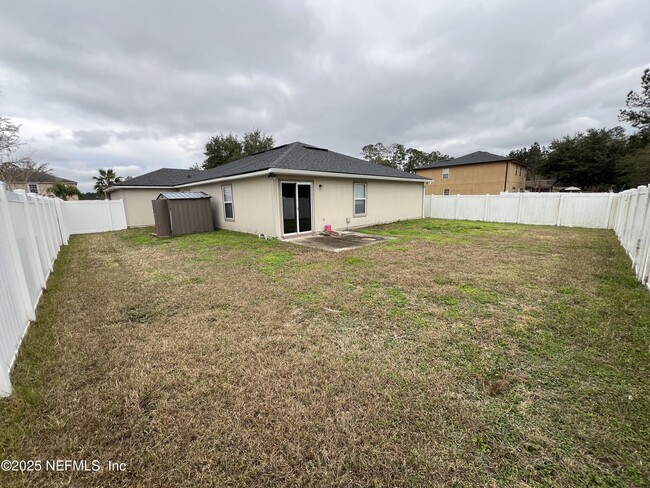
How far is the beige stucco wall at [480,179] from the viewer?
89.8ft

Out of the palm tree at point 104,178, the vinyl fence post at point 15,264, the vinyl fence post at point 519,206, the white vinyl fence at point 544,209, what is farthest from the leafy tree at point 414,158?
the vinyl fence post at point 15,264

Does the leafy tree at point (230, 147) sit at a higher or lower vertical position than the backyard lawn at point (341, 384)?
higher

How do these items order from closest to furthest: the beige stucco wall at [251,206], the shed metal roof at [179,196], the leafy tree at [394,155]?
the beige stucco wall at [251,206]
the shed metal roof at [179,196]
the leafy tree at [394,155]

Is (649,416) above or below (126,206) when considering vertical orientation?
below

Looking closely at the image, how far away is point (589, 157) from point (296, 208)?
36571mm

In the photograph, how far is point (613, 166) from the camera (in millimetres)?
28531

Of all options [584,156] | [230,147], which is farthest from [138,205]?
[584,156]

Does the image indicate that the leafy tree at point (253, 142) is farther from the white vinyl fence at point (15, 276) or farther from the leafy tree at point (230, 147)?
the white vinyl fence at point (15, 276)

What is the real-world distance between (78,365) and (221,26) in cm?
1074

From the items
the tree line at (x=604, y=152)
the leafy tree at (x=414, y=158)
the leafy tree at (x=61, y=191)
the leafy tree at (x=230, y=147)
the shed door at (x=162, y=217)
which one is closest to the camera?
the shed door at (x=162, y=217)

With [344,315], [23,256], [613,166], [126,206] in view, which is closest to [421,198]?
[344,315]

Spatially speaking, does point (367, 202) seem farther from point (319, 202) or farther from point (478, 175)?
point (478, 175)

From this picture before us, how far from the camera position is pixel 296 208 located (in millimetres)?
9703

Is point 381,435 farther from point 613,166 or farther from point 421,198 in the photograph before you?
point 613,166
